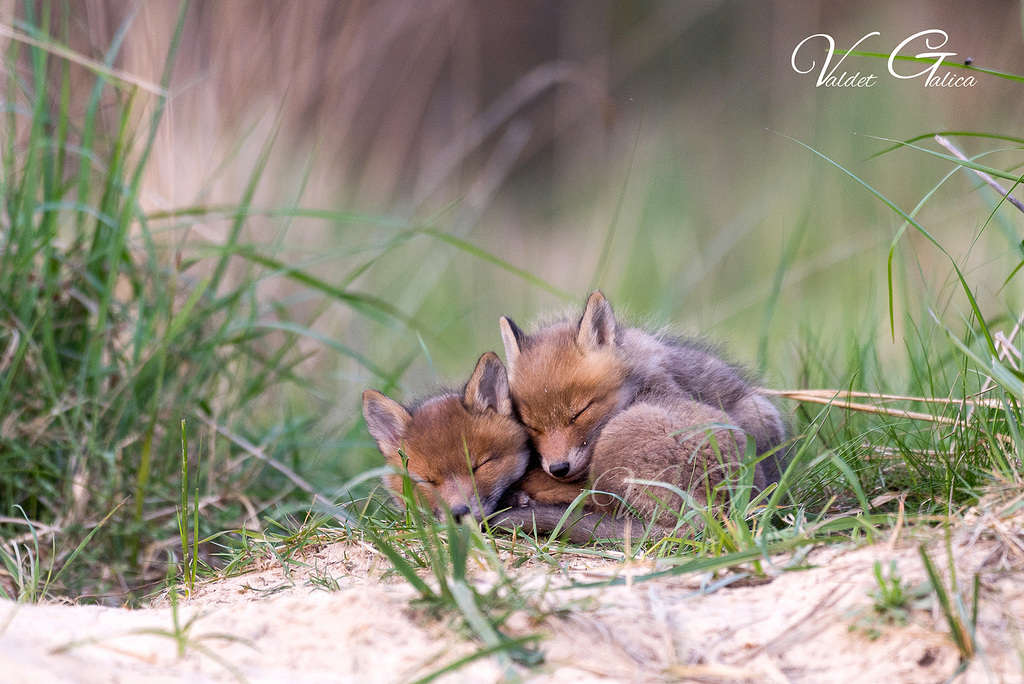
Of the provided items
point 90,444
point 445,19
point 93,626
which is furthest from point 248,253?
point 445,19

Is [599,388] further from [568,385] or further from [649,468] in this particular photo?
[649,468]

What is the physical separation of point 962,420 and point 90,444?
316 cm

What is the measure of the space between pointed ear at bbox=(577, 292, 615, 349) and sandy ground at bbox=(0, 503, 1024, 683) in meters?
1.21

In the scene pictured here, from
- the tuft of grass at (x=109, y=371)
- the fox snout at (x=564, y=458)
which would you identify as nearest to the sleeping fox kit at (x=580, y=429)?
the fox snout at (x=564, y=458)

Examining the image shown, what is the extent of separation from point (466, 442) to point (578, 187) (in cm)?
661

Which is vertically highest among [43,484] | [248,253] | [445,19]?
[445,19]

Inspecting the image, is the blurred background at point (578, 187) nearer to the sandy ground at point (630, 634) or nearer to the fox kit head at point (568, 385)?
the fox kit head at point (568, 385)

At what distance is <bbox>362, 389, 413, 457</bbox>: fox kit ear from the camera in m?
2.94

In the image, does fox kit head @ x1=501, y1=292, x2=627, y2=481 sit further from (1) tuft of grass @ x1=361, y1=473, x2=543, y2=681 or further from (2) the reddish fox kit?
(1) tuft of grass @ x1=361, y1=473, x2=543, y2=681

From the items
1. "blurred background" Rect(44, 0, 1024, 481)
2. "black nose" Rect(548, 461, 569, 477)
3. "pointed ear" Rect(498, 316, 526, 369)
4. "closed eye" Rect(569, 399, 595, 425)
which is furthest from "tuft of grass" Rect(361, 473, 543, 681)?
"blurred background" Rect(44, 0, 1024, 481)

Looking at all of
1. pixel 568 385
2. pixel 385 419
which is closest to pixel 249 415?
pixel 385 419

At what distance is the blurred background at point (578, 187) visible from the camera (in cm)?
439

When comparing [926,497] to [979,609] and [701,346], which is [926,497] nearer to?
[979,609]

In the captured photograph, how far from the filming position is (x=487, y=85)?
13000 mm
